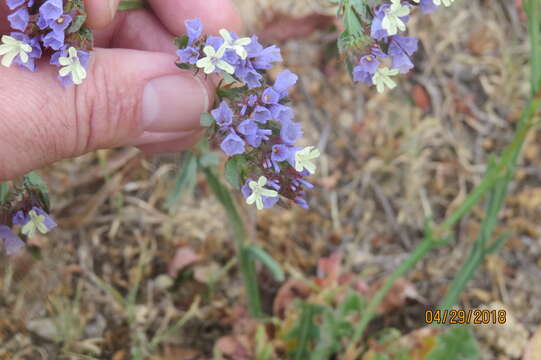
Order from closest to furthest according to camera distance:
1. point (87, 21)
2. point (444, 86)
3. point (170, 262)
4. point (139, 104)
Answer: point (87, 21), point (139, 104), point (170, 262), point (444, 86)

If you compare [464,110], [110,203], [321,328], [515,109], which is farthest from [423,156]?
[110,203]

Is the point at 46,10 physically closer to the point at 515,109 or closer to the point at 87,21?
the point at 87,21

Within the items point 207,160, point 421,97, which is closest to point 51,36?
point 207,160

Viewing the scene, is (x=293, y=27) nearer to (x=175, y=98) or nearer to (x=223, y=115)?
(x=175, y=98)

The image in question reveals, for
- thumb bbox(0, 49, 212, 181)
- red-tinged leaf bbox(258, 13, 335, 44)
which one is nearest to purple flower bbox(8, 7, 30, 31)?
thumb bbox(0, 49, 212, 181)

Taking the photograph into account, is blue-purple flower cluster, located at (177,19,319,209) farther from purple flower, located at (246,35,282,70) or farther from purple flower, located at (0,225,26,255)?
purple flower, located at (0,225,26,255)
